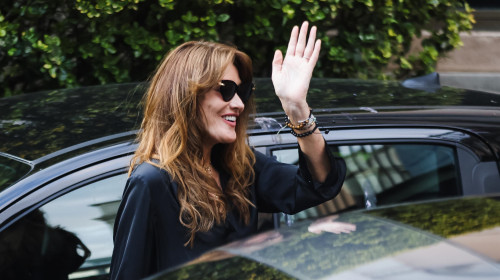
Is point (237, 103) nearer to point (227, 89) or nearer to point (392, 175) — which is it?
point (227, 89)

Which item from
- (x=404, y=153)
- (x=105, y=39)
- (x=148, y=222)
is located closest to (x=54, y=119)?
(x=148, y=222)

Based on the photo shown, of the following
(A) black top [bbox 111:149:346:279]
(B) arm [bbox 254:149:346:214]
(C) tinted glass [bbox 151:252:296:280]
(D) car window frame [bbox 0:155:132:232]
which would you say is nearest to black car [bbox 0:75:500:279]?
(D) car window frame [bbox 0:155:132:232]

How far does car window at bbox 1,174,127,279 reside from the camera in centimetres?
257

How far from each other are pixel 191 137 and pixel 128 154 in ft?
1.17

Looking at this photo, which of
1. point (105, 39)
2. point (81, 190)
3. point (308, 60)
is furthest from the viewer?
point (105, 39)

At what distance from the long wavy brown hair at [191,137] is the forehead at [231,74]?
0.02m

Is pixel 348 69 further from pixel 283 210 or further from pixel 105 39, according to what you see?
pixel 283 210

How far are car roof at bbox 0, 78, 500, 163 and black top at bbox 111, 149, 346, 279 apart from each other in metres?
0.43

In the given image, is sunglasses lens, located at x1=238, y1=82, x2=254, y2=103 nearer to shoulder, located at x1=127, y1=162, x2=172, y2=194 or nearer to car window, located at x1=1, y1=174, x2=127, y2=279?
shoulder, located at x1=127, y1=162, x2=172, y2=194

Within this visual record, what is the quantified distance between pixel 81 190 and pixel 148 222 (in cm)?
48

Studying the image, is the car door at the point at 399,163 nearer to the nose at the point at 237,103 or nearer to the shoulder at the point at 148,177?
Answer: the nose at the point at 237,103

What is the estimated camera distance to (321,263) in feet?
5.58

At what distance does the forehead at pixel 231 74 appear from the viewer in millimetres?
2441

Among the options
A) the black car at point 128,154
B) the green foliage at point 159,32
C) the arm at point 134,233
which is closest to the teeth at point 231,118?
the black car at point 128,154
